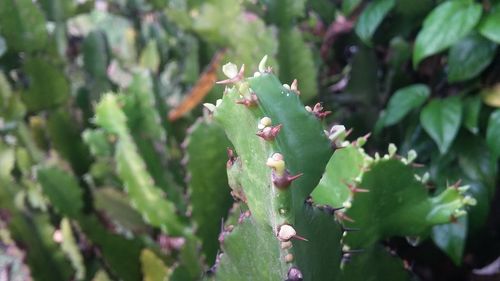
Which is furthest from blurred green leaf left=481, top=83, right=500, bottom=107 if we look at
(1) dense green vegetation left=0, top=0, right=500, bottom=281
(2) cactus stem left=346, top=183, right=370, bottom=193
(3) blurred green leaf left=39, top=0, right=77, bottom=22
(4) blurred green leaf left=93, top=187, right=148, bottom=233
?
(3) blurred green leaf left=39, top=0, right=77, bottom=22

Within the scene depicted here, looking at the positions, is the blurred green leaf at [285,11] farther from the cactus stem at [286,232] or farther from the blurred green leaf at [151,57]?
the cactus stem at [286,232]

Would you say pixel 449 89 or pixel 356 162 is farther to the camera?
pixel 449 89

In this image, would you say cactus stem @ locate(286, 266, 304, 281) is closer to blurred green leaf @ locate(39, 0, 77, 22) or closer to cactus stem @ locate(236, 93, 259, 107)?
cactus stem @ locate(236, 93, 259, 107)

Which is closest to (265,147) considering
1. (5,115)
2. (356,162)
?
(356,162)

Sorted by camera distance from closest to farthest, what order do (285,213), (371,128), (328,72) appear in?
(285,213) → (371,128) → (328,72)

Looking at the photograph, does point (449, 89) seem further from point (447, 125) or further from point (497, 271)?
point (497, 271)

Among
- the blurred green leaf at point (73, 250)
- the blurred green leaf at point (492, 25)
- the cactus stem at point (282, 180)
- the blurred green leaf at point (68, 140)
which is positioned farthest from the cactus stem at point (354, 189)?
the blurred green leaf at point (68, 140)
